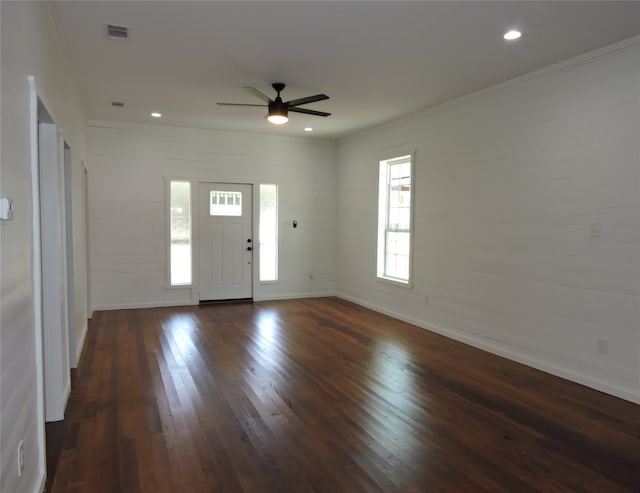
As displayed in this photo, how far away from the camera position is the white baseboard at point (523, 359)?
3.55 meters

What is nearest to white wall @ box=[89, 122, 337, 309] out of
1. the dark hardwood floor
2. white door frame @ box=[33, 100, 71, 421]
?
the dark hardwood floor

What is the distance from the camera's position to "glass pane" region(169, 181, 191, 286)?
7043 mm

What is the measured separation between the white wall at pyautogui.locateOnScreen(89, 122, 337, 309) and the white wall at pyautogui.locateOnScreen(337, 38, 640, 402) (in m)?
2.46

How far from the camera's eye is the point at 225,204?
7.38 meters

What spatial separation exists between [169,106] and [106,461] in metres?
4.40

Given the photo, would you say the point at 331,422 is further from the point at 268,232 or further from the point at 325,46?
the point at 268,232

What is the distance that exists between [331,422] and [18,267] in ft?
7.11

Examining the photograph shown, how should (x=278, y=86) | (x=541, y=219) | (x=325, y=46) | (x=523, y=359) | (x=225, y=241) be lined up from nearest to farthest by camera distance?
(x=325, y=46), (x=541, y=219), (x=523, y=359), (x=278, y=86), (x=225, y=241)

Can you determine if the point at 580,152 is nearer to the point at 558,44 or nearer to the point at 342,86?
the point at 558,44

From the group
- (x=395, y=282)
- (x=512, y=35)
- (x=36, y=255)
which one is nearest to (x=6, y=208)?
(x=36, y=255)

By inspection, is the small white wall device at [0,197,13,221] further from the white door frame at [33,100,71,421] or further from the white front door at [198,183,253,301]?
the white front door at [198,183,253,301]

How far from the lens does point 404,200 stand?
250 inches

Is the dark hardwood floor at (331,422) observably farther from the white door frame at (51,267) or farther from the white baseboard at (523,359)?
the white door frame at (51,267)

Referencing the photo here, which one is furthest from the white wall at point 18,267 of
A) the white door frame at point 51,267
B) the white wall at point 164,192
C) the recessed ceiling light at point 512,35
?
the white wall at point 164,192
